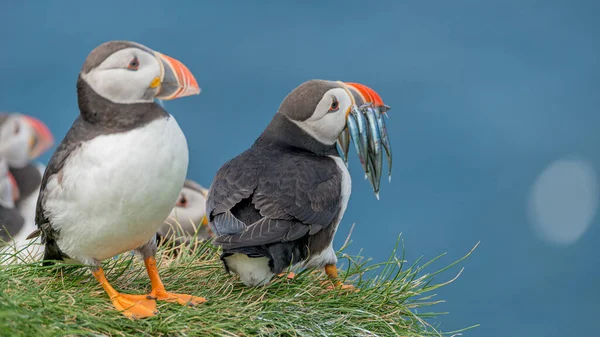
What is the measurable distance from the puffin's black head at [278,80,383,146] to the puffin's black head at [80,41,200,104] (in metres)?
0.77

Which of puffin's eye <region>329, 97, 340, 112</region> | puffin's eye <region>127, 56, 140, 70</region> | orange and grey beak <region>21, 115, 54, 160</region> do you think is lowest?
orange and grey beak <region>21, 115, 54, 160</region>

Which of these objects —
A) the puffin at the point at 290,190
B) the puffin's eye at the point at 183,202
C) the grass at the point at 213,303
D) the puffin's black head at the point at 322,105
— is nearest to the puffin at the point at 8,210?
the puffin's eye at the point at 183,202

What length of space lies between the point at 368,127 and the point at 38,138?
4481 millimetres

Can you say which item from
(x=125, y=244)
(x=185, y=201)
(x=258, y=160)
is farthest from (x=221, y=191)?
(x=185, y=201)

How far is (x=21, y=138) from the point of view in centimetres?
775

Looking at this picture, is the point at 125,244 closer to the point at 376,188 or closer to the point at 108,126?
the point at 108,126

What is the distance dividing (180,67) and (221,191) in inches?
25.5

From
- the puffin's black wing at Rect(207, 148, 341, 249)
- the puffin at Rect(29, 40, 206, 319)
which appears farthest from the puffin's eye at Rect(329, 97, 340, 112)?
the puffin at Rect(29, 40, 206, 319)

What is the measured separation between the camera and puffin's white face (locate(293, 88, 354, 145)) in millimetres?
4074

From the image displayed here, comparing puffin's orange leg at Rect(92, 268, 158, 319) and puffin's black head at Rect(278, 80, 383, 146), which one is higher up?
puffin's black head at Rect(278, 80, 383, 146)

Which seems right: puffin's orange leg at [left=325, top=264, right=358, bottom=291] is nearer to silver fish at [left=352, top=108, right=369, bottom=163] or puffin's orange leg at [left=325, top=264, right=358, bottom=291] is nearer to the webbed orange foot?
silver fish at [left=352, top=108, right=369, bottom=163]

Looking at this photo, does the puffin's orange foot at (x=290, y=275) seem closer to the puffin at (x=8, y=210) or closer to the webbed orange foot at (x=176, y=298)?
the webbed orange foot at (x=176, y=298)

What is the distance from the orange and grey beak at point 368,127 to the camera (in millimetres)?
4113

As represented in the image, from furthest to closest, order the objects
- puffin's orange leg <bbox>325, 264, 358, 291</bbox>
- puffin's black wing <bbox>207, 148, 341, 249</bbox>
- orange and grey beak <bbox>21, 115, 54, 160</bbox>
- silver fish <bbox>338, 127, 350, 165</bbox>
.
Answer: orange and grey beak <bbox>21, 115, 54, 160</bbox> < silver fish <bbox>338, 127, 350, 165</bbox> < puffin's orange leg <bbox>325, 264, 358, 291</bbox> < puffin's black wing <bbox>207, 148, 341, 249</bbox>
